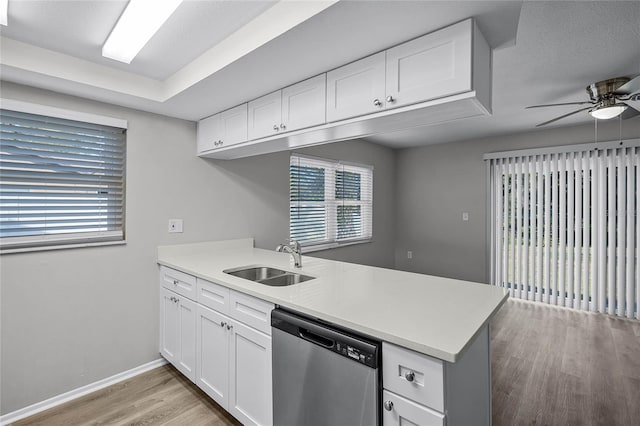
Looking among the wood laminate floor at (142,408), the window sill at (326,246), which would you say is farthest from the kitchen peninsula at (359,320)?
the window sill at (326,246)

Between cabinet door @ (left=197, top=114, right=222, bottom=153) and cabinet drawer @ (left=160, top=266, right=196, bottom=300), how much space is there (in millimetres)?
1091

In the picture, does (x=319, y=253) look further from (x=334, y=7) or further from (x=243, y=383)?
(x=334, y=7)

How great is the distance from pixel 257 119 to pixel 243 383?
5.70ft

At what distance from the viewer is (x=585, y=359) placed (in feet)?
8.98

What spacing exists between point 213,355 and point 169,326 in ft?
2.38

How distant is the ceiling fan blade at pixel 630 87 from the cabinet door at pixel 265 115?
240 centimetres

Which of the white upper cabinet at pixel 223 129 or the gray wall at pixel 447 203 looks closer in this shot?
the white upper cabinet at pixel 223 129

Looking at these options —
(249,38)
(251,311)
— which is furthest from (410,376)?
(249,38)

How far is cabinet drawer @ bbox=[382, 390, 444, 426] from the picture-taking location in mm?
1015

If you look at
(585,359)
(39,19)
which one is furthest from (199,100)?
(585,359)

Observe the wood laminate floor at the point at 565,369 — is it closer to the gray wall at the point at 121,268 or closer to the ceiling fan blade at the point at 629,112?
the ceiling fan blade at the point at 629,112

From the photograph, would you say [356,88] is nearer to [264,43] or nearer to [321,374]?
[264,43]

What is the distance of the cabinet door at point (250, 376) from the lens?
162 centimetres

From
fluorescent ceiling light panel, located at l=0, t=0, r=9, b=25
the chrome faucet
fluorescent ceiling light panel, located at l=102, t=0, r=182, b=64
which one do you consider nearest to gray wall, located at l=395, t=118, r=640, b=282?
the chrome faucet
